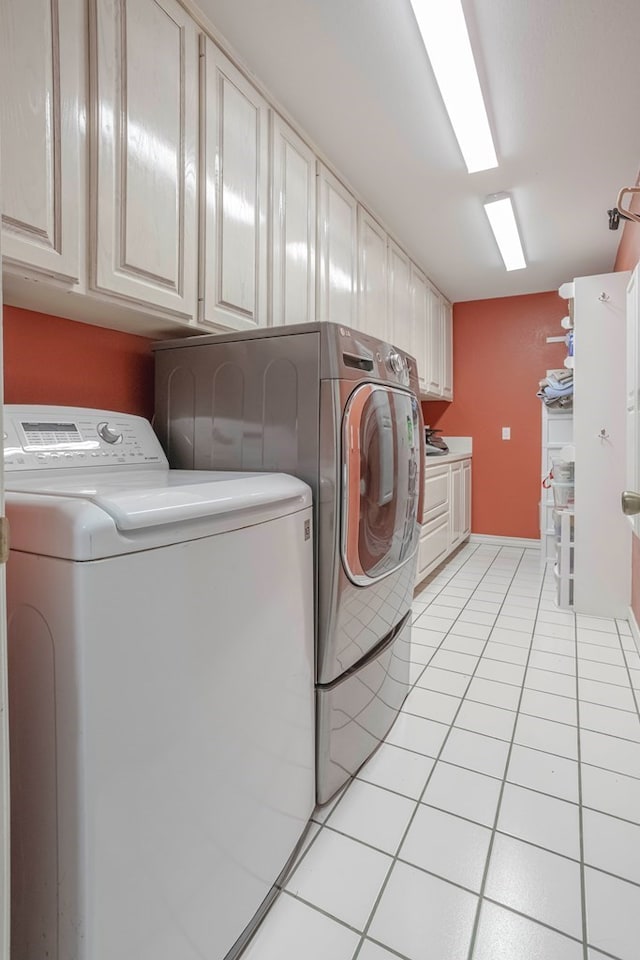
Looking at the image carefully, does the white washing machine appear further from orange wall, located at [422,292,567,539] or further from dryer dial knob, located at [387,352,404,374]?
orange wall, located at [422,292,567,539]

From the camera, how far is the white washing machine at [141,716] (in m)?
0.65

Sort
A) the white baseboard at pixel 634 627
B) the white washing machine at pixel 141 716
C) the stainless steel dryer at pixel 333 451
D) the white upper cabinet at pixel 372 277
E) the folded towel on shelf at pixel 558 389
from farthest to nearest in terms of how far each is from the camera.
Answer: the folded towel on shelf at pixel 558 389
the white upper cabinet at pixel 372 277
the white baseboard at pixel 634 627
the stainless steel dryer at pixel 333 451
the white washing machine at pixel 141 716

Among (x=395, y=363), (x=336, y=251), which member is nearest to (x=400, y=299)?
(x=336, y=251)

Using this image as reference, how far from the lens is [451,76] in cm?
178

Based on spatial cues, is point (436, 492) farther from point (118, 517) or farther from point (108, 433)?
point (118, 517)

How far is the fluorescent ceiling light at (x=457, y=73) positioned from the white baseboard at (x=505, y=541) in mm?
3343

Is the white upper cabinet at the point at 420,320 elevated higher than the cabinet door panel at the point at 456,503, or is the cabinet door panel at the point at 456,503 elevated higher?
the white upper cabinet at the point at 420,320

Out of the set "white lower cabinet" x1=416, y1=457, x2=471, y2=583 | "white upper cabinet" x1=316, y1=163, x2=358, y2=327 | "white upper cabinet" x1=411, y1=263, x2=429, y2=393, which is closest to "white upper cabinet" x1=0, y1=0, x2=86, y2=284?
"white upper cabinet" x1=316, y1=163, x2=358, y2=327

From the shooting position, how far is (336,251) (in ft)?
7.98

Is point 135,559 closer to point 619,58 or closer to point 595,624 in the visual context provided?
point 619,58

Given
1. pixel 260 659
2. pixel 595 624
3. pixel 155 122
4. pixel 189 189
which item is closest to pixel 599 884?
pixel 260 659

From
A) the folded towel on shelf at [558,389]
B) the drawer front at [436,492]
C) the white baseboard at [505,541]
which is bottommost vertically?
the white baseboard at [505,541]

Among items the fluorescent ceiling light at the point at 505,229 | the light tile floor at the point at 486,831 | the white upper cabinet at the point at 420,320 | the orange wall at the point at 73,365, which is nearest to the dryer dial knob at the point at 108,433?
the orange wall at the point at 73,365

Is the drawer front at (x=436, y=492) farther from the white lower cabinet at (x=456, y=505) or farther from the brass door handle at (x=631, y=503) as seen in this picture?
the brass door handle at (x=631, y=503)
